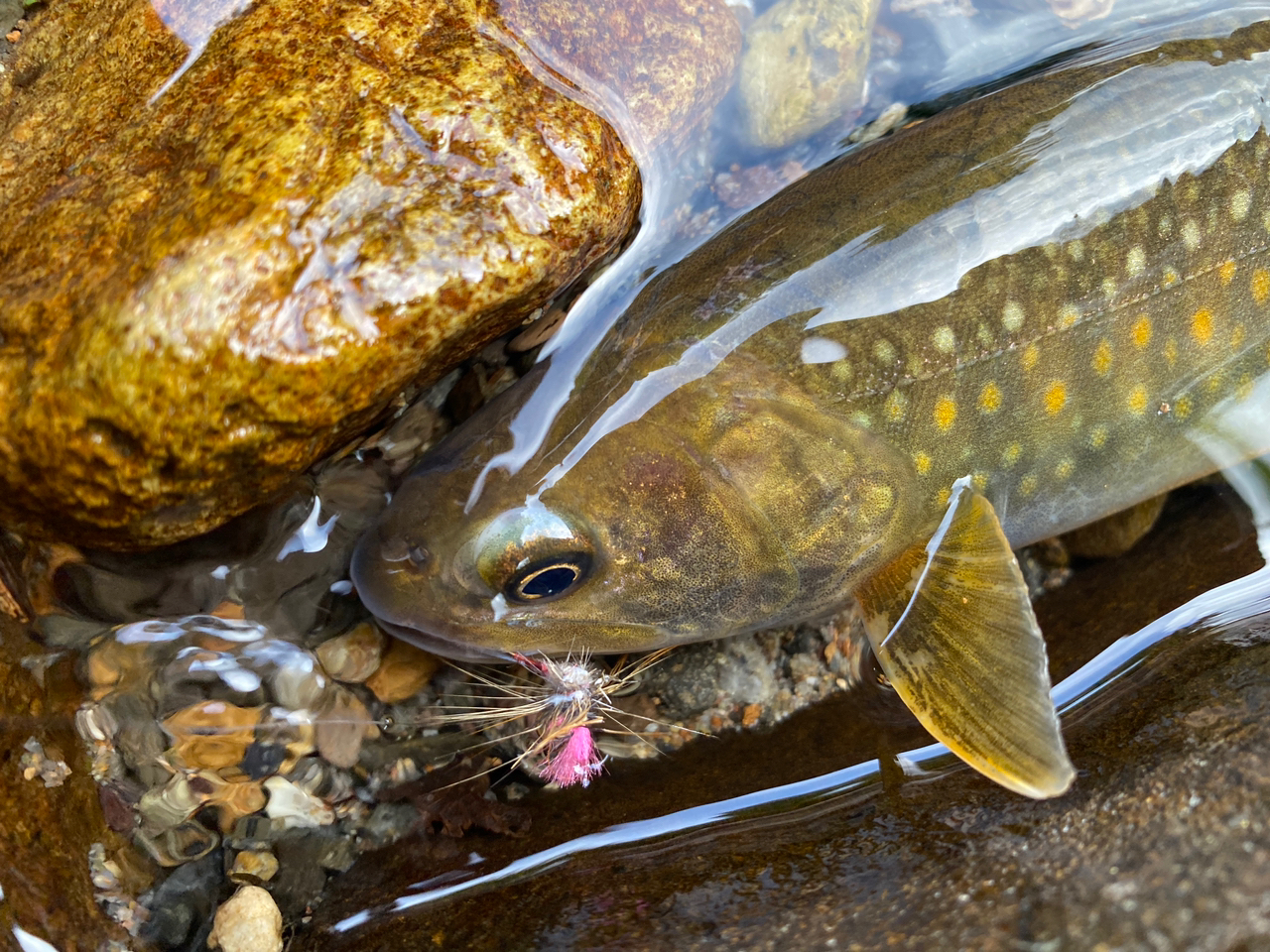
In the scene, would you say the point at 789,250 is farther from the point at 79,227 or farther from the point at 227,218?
the point at 79,227

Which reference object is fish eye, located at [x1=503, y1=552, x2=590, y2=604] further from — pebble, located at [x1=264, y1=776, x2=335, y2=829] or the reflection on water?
pebble, located at [x1=264, y1=776, x2=335, y2=829]

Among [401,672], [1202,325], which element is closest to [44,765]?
[401,672]

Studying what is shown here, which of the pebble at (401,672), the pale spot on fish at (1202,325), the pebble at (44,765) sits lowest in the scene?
the pale spot on fish at (1202,325)

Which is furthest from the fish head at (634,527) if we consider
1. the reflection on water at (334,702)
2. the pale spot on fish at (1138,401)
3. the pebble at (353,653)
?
the pale spot on fish at (1138,401)

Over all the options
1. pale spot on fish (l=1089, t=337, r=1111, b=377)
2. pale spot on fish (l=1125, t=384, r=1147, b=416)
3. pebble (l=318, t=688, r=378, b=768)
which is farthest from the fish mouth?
pale spot on fish (l=1125, t=384, r=1147, b=416)

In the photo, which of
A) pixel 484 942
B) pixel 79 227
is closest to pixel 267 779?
pixel 484 942

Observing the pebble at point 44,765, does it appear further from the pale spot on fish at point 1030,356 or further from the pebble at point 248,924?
the pale spot on fish at point 1030,356
